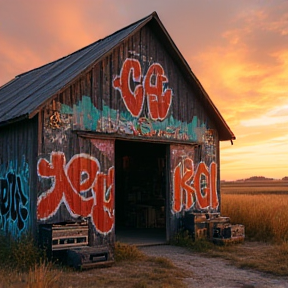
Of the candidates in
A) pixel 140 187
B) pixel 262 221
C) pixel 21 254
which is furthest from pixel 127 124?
pixel 140 187

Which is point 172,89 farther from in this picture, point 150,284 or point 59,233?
point 150,284

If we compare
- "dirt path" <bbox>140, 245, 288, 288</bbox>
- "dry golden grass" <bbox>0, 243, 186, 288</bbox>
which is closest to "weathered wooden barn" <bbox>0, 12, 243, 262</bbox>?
"dry golden grass" <bbox>0, 243, 186, 288</bbox>

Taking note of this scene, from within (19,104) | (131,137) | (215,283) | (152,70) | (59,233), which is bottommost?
(215,283)

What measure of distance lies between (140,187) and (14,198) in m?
8.19

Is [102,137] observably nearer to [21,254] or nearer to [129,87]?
[129,87]

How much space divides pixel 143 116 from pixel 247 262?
16.7ft

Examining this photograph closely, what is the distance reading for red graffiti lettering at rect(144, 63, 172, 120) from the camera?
13.2 meters

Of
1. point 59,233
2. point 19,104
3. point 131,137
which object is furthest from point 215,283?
point 19,104

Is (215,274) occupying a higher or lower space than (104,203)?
lower

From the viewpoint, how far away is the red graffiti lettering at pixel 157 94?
518 inches

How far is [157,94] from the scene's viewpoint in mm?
13375

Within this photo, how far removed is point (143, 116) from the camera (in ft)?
42.2

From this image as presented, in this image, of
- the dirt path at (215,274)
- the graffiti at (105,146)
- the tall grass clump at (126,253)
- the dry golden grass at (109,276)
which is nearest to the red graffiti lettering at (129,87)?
the graffiti at (105,146)

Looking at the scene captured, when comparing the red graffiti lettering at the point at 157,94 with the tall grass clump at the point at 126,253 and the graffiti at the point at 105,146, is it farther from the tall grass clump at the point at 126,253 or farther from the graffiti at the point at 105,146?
the tall grass clump at the point at 126,253
